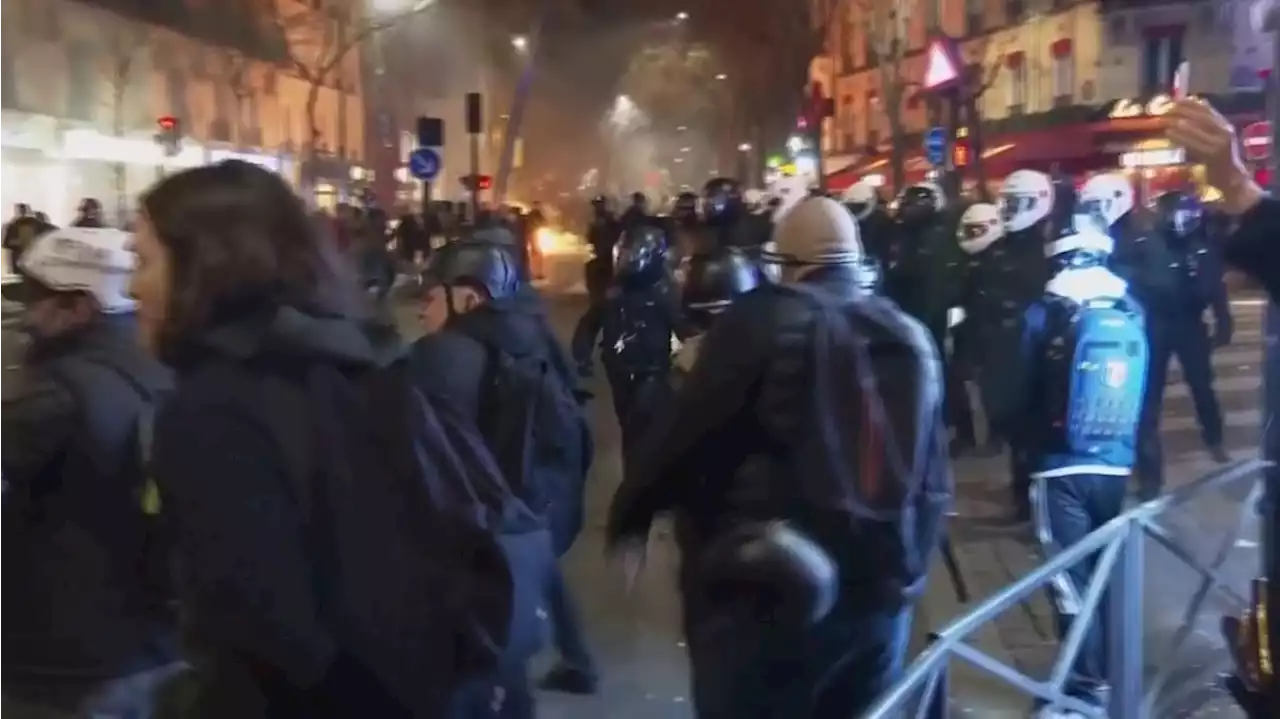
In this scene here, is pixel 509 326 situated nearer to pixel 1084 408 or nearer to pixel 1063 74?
pixel 1084 408

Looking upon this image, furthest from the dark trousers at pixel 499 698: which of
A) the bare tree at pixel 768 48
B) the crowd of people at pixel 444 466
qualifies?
the bare tree at pixel 768 48

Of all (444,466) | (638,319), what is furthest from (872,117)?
(444,466)

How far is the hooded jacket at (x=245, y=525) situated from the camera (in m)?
2.26

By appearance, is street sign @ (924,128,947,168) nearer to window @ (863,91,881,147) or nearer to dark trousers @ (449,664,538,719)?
window @ (863,91,881,147)

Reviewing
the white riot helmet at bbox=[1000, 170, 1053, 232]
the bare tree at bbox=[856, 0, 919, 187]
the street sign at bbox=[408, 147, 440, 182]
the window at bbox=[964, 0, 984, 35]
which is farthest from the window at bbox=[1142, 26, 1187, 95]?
the white riot helmet at bbox=[1000, 170, 1053, 232]

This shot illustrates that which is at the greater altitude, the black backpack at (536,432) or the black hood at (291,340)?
the black hood at (291,340)

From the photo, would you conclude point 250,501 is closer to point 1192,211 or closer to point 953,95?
point 1192,211

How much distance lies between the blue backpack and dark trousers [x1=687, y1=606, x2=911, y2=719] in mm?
1907

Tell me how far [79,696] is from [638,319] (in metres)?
4.97

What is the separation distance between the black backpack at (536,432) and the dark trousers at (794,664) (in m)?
1.07

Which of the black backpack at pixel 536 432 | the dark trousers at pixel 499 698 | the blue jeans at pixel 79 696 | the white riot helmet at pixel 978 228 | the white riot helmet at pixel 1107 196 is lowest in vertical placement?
the blue jeans at pixel 79 696

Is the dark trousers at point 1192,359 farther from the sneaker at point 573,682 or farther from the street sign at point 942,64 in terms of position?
the street sign at point 942,64

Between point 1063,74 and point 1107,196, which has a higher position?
point 1063,74

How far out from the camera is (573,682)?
614 cm
